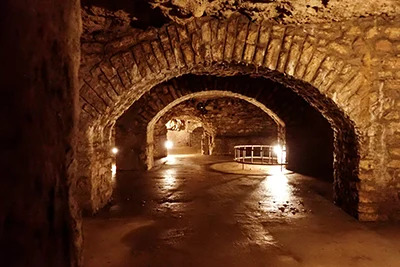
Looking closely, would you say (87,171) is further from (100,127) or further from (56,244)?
(56,244)

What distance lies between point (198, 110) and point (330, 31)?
22.9 ft

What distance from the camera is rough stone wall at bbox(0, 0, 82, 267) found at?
29.6 inches

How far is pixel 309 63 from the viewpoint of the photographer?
3.38m

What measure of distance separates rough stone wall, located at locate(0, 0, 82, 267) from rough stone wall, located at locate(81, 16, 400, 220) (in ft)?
7.69

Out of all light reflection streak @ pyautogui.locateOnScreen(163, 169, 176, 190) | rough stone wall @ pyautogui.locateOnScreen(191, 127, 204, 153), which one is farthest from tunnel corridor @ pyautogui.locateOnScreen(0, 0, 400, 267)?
rough stone wall @ pyautogui.locateOnScreen(191, 127, 204, 153)

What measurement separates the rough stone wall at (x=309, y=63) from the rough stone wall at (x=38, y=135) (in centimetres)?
234

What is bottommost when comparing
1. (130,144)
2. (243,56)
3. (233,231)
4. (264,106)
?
(233,231)

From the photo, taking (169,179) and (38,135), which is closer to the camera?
(38,135)

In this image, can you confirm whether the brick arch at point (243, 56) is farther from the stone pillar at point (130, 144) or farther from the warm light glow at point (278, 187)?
the stone pillar at point (130, 144)

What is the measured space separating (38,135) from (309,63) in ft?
10.3

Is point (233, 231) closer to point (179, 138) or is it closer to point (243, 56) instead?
point (243, 56)

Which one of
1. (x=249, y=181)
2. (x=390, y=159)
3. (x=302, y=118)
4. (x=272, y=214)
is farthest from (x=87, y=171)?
(x=302, y=118)

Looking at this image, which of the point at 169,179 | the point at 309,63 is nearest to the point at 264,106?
the point at 169,179

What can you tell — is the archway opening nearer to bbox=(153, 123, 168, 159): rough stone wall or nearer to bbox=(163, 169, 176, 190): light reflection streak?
bbox=(163, 169, 176, 190): light reflection streak
